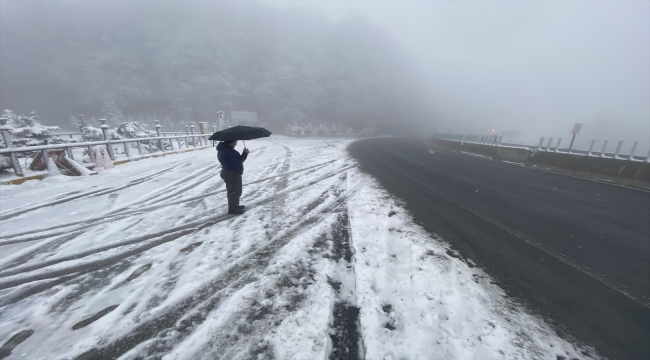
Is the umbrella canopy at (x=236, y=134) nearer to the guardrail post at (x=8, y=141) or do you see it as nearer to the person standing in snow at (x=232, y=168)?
the person standing in snow at (x=232, y=168)

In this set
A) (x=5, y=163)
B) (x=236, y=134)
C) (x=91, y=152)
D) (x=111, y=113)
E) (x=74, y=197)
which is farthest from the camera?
(x=111, y=113)

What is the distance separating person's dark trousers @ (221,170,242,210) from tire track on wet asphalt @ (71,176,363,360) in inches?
61.6

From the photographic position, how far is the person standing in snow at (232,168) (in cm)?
466

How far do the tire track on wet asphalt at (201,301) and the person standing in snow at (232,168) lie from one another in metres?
1.58

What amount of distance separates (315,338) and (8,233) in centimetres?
595

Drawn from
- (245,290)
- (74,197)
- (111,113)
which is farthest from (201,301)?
(111,113)

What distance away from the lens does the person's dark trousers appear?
15.8ft

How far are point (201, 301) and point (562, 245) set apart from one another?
5.87 metres

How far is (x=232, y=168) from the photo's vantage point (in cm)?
479

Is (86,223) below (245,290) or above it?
below

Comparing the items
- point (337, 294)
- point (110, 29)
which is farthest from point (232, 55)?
point (337, 294)

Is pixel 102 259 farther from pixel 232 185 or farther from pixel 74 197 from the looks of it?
pixel 74 197

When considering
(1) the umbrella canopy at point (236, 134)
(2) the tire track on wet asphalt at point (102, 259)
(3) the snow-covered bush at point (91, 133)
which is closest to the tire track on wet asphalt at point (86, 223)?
(2) the tire track on wet asphalt at point (102, 259)

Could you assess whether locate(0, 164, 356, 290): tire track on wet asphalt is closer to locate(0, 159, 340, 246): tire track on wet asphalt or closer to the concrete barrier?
locate(0, 159, 340, 246): tire track on wet asphalt
